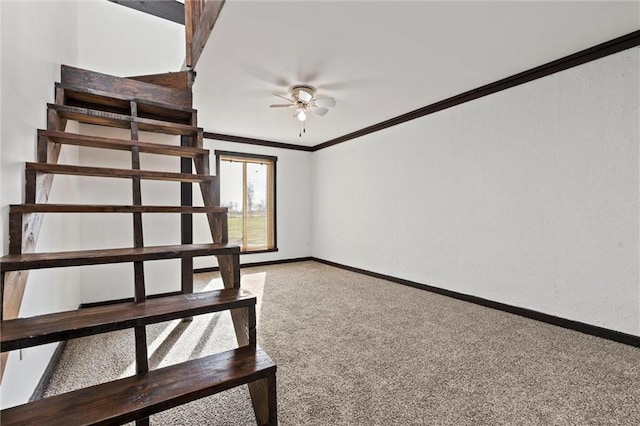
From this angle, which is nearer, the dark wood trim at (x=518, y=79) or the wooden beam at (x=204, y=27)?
the wooden beam at (x=204, y=27)

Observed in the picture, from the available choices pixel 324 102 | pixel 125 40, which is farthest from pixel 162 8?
pixel 324 102

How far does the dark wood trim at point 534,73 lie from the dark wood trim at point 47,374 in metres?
4.13

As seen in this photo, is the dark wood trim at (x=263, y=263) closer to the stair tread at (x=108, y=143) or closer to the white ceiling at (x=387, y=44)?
the white ceiling at (x=387, y=44)

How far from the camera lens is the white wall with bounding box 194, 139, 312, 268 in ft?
18.6

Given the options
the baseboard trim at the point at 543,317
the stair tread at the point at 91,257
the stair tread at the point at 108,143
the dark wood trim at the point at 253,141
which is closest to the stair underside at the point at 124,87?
the stair tread at the point at 108,143

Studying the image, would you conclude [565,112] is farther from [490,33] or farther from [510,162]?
[490,33]

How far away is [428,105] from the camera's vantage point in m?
3.71

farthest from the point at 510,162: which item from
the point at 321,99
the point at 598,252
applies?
the point at 321,99

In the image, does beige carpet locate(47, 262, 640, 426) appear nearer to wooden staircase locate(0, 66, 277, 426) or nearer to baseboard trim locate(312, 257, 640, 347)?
baseboard trim locate(312, 257, 640, 347)

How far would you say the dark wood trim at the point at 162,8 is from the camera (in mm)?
3721

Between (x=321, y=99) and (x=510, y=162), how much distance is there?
209cm

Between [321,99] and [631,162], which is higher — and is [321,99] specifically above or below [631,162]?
above

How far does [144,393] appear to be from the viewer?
3.39 feet

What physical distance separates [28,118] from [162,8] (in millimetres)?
3413
